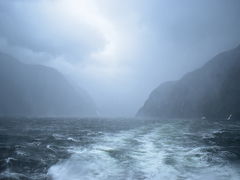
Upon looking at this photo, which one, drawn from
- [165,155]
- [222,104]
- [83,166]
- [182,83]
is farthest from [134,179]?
[182,83]

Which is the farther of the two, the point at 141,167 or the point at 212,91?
the point at 212,91

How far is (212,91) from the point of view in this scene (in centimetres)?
15150

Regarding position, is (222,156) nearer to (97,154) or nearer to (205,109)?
(97,154)

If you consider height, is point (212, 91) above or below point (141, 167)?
above

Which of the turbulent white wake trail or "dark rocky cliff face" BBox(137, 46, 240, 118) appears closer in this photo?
the turbulent white wake trail

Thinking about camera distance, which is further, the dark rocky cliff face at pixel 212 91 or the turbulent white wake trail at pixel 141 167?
the dark rocky cliff face at pixel 212 91

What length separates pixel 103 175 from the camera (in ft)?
43.9

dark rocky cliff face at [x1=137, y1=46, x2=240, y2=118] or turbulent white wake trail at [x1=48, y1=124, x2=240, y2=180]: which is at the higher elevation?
dark rocky cliff face at [x1=137, y1=46, x2=240, y2=118]

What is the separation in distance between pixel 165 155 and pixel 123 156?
403 centimetres

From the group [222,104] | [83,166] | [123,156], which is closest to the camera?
[83,166]

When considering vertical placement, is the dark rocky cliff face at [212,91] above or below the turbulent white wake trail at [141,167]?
above

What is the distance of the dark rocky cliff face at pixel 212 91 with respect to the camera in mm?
128750

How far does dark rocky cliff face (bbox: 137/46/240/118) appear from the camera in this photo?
422ft

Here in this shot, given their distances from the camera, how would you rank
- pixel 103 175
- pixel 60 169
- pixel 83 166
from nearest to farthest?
1. pixel 103 175
2. pixel 60 169
3. pixel 83 166
